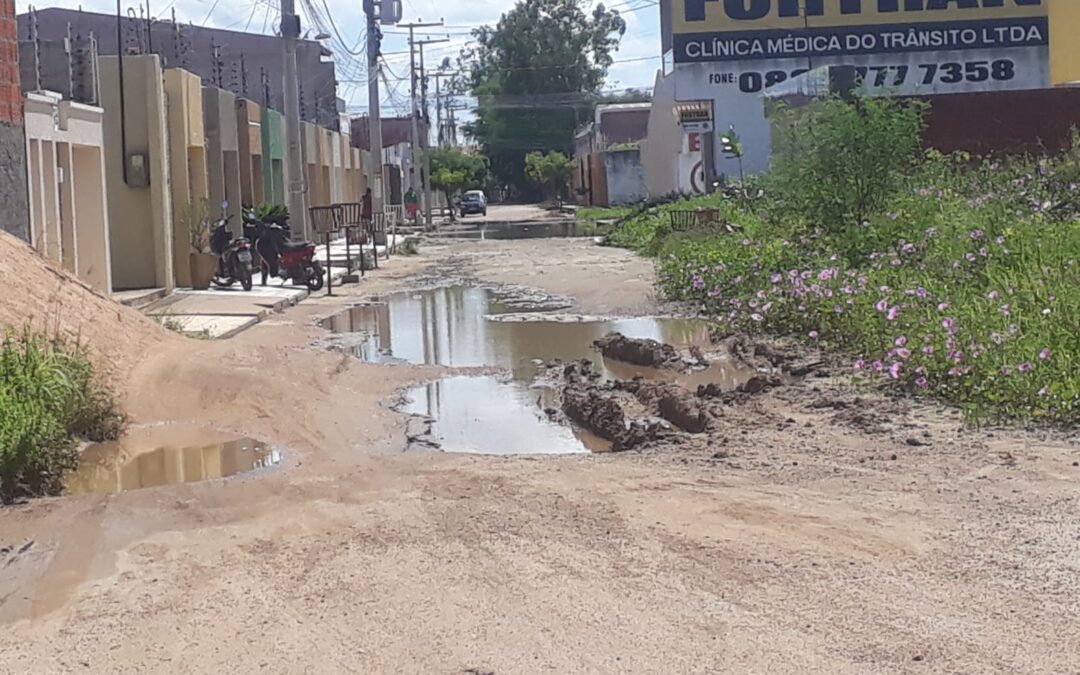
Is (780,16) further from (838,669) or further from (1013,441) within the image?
(838,669)

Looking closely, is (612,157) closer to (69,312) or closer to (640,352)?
(640,352)

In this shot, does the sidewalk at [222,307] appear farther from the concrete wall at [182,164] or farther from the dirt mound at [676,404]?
the dirt mound at [676,404]

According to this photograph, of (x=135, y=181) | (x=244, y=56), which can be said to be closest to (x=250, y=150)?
(x=135, y=181)

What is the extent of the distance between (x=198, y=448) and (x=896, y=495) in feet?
16.6

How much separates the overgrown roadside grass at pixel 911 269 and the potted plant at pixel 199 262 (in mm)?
7729

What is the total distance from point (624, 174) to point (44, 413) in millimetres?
68418

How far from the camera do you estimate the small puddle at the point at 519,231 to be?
159 feet

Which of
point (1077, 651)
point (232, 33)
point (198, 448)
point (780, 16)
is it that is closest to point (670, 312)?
point (198, 448)

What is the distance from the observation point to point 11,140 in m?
15.0

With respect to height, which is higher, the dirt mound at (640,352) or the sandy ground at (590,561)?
the dirt mound at (640,352)

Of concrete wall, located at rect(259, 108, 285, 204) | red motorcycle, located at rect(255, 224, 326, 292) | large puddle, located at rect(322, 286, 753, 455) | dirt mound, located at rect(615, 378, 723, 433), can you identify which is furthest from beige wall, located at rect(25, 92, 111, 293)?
concrete wall, located at rect(259, 108, 285, 204)

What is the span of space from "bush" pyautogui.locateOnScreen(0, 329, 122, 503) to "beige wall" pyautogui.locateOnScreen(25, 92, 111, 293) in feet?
19.6

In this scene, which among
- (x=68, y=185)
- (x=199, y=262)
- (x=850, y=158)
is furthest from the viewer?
(x=199, y=262)

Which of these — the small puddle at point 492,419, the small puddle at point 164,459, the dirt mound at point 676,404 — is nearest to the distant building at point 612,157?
the small puddle at point 492,419
